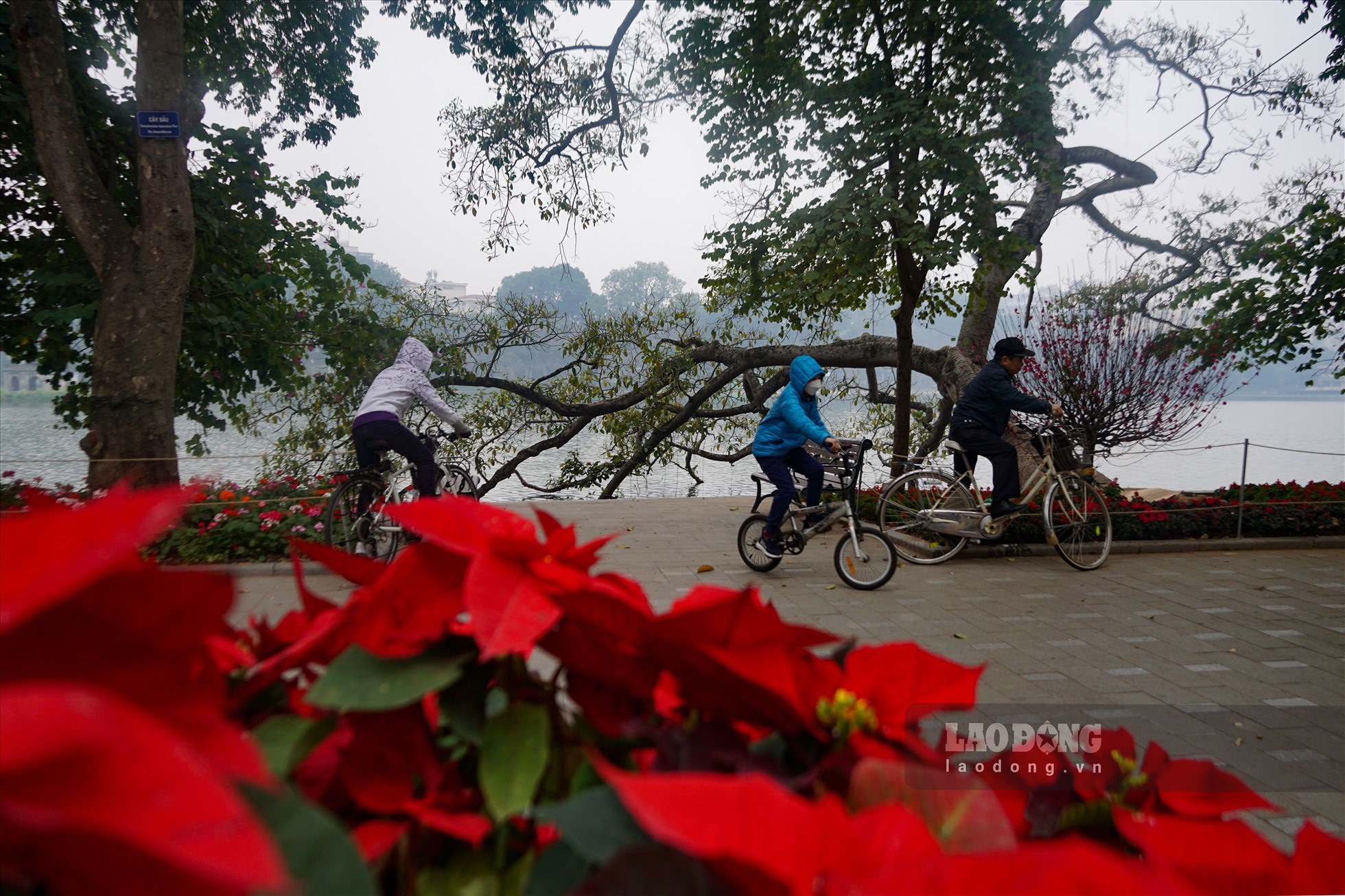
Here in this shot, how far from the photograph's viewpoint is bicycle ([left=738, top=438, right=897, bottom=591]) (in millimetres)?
7109

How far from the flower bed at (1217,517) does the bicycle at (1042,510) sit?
537mm

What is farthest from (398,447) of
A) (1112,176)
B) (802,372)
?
(1112,176)

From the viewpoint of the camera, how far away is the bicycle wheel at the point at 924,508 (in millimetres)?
8391

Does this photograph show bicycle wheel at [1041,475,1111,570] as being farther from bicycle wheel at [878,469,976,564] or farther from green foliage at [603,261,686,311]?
green foliage at [603,261,686,311]

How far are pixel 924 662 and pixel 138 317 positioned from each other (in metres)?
9.17

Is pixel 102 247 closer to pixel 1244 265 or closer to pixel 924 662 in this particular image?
pixel 924 662

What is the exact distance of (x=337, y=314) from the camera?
36.6 ft

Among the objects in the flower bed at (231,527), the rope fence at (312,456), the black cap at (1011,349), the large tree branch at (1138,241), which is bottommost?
the flower bed at (231,527)

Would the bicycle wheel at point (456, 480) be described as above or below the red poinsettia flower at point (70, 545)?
below

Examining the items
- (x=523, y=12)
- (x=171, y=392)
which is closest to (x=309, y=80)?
(x=523, y=12)

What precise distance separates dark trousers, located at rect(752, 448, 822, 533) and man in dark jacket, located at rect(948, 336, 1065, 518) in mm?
→ 1859

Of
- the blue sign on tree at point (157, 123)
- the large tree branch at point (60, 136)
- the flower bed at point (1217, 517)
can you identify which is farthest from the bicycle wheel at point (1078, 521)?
the large tree branch at point (60, 136)

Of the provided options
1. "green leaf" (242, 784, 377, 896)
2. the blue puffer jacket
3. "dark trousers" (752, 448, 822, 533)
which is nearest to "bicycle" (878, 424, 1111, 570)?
"dark trousers" (752, 448, 822, 533)

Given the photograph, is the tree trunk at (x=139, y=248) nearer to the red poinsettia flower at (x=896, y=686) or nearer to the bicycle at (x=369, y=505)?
the bicycle at (x=369, y=505)
